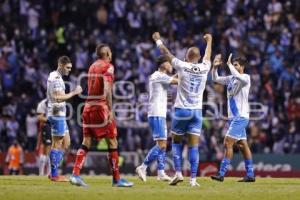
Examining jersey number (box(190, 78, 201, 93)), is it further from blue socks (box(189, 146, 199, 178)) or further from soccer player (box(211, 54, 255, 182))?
soccer player (box(211, 54, 255, 182))

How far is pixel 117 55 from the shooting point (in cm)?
4194

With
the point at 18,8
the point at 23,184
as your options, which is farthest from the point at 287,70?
the point at 23,184

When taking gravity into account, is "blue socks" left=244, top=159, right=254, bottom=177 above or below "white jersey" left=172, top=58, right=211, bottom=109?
below

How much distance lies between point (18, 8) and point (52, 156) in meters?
21.2

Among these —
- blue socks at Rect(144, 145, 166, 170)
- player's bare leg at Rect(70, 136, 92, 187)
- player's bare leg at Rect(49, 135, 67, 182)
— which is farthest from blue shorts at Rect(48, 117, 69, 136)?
player's bare leg at Rect(70, 136, 92, 187)

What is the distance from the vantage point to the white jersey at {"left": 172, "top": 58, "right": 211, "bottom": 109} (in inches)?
858

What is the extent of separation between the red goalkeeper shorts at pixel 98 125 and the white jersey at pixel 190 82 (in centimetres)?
186

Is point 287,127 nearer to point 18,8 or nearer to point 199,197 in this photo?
point 18,8

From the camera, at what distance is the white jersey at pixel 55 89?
23.7 metres

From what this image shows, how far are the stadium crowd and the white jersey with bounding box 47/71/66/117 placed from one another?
36.8ft

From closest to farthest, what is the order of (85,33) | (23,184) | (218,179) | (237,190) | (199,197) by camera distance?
(199,197) → (237,190) → (23,184) → (218,179) → (85,33)

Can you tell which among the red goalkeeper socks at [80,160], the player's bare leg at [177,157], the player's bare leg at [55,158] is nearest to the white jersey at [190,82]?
the player's bare leg at [177,157]

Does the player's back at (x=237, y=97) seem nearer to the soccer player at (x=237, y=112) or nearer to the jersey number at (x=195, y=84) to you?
the soccer player at (x=237, y=112)

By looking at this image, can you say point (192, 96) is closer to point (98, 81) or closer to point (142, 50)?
point (98, 81)
